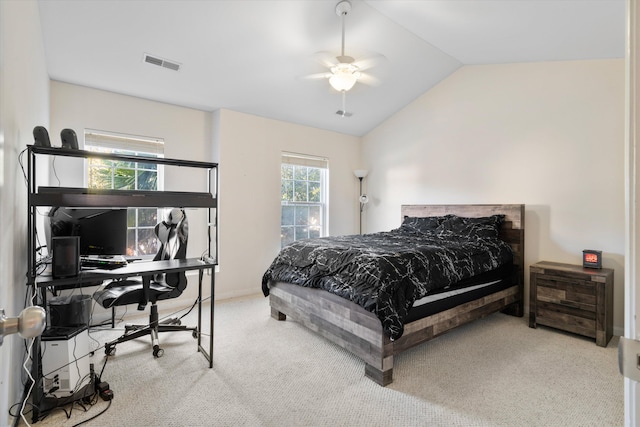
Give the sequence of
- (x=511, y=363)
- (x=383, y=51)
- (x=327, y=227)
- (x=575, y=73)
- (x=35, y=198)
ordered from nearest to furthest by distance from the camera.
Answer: (x=35, y=198), (x=511, y=363), (x=575, y=73), (x=383, y=51), (x=327, y=227)

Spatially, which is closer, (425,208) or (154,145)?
(154,145)

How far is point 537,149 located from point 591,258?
1263 mm

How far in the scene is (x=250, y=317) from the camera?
3273mm

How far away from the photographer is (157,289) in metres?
2.48

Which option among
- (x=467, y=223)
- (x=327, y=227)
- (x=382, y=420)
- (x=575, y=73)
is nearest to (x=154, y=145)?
(x=327, y=227)

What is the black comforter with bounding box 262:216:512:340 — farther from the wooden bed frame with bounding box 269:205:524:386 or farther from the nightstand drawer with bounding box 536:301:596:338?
the nightstand drawer with bounding box 536:301:596:338

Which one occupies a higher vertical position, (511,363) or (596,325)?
(596,325)

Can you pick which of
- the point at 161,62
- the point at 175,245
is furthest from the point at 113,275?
the point at 161,62

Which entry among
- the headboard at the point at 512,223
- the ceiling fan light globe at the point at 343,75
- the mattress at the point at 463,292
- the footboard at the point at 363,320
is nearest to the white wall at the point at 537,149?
the headboard at the point at 512,223

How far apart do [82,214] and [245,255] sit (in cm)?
217

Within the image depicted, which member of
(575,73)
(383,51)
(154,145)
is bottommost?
(154,145)

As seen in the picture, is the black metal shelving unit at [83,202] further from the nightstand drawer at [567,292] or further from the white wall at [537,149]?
the white wall at [537,149]

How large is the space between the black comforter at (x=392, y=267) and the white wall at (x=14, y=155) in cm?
189

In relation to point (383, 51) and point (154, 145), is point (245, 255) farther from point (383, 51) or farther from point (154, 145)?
point (383, 51)
